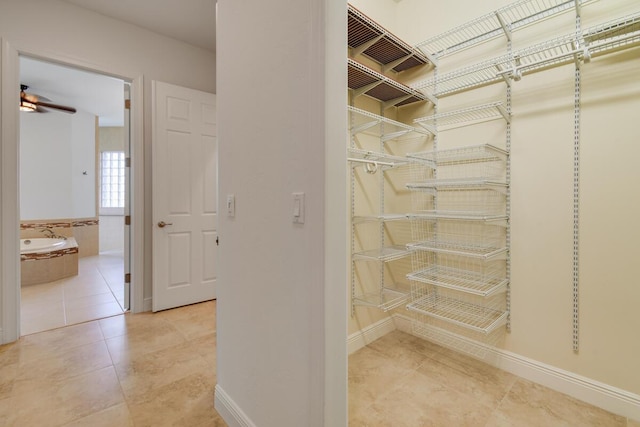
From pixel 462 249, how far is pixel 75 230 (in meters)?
6.53

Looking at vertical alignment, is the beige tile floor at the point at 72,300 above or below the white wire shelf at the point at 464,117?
below

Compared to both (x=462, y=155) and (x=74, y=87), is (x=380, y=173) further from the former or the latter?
(x=74, y=87)

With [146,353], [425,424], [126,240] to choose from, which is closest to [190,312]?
[146,353]

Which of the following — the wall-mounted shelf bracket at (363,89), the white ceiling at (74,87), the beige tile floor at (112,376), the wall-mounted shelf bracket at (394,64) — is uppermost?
the white ceiling at (74,87)

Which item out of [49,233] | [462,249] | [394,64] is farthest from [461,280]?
[49,233]

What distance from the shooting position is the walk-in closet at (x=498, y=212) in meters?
1.57

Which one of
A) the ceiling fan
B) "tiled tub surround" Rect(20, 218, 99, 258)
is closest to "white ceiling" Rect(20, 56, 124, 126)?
the ceiling fan

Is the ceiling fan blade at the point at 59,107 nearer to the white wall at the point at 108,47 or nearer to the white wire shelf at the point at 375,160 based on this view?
the white wall at the point at 108,47

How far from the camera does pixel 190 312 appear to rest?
2947mm

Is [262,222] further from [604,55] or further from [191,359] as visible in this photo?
[604,55]

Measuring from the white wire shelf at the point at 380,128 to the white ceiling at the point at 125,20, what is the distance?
5.70ft

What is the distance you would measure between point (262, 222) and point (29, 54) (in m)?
2.73

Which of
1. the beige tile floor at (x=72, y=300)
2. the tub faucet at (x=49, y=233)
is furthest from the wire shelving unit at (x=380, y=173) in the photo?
the tub faucet at (x=49, y=233)

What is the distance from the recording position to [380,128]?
243cm
